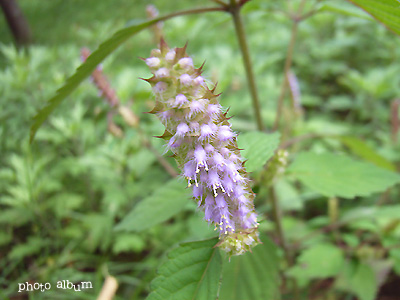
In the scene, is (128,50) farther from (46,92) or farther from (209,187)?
(209,187)

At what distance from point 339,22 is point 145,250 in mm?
3771

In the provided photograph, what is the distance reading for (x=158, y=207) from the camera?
1304 millimetres

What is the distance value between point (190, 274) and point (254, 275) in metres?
0.54

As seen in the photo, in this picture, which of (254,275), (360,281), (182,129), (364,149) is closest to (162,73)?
(182,129)

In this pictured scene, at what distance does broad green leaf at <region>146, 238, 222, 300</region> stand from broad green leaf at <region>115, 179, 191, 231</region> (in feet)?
1.03

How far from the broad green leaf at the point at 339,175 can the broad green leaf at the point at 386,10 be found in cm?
65

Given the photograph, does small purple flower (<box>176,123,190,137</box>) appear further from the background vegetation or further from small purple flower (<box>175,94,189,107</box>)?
the background vegetation

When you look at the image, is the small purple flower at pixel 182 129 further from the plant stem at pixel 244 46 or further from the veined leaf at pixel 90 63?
the plant stem at pixel 244 46

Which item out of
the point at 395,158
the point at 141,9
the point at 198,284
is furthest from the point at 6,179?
the point at 141,9

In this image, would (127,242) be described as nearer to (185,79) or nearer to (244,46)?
(244,46)

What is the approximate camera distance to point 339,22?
12.9 feet

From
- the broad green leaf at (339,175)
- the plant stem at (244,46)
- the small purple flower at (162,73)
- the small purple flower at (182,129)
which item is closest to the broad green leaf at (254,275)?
the broad green leaf at (339,175)

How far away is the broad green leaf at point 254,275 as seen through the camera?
1.27 m

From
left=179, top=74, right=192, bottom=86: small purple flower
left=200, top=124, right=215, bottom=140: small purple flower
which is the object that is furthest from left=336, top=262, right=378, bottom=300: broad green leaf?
left=179, top=74, right=192, bottom=86: small purple flower
